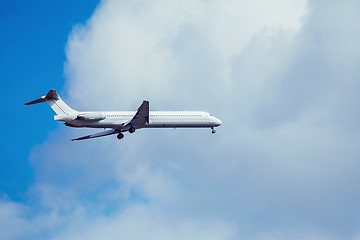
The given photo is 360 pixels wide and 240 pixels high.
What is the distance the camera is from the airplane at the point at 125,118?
110m

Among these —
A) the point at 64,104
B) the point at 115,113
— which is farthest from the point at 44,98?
the point at 115,113

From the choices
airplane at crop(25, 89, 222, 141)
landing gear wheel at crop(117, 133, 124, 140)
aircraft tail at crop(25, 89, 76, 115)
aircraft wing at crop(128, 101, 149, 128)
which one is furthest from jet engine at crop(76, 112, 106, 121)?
landing gear wheel at crop(117, 133, 124, 140)

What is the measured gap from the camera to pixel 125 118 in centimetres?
11462

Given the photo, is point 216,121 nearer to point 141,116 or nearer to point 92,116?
point 141,116

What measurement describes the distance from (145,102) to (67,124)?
12017mm

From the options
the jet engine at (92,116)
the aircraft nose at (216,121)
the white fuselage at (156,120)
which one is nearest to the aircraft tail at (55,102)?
the white fuselage at (156,120)

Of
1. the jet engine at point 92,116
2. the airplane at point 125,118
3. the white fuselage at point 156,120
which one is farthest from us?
the white fuselage at point 156,120

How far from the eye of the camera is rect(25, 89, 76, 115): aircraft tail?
109 meters

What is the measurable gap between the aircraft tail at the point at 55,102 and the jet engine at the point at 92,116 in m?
2.62

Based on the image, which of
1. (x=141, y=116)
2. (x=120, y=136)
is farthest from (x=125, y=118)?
(x=120, y=136)

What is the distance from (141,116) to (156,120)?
3.57 meters

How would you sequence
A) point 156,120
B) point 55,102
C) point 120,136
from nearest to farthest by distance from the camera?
1. point 55,102
2. point 156,120
3. point 120,136

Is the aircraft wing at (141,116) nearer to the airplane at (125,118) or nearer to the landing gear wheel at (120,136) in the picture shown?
the airplane at (125,118)

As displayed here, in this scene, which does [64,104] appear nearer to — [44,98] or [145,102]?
[44,98]
